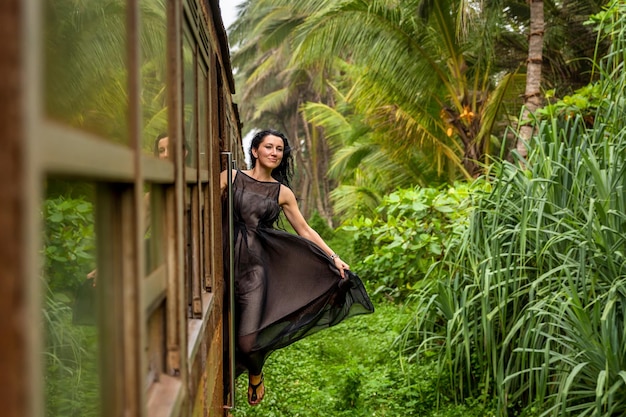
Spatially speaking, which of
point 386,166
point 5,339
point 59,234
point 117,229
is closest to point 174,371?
point 117,229

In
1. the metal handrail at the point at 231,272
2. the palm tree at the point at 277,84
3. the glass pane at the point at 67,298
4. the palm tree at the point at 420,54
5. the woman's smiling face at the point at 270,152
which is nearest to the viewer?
the glass pane at the point at 67,298

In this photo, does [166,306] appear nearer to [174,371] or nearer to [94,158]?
[174,371]

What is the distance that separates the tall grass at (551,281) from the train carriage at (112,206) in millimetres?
1682

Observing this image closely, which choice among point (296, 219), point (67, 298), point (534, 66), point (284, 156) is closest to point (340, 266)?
A: point (296, 219)

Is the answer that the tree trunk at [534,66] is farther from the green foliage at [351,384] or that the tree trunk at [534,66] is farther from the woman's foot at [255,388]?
the woman's foot at [255,388]

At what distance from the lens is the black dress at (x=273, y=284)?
4.34 meters

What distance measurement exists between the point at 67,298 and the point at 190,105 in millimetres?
1485

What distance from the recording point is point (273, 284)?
14.9 ft

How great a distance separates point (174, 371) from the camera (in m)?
1.81

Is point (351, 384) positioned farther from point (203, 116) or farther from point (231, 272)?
point (203, 116)

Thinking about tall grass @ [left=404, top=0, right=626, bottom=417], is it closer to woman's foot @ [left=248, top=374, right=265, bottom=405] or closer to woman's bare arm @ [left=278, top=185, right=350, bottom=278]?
woman's bare arm @ [left=278, top=185, right=350, bottom=278]

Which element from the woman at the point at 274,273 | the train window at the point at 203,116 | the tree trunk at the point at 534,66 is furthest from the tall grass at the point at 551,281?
the tree trunk at the point at 534,66

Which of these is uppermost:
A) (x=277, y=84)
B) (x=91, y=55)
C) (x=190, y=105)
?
(x=277, y=84)

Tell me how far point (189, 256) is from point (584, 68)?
12.4m
